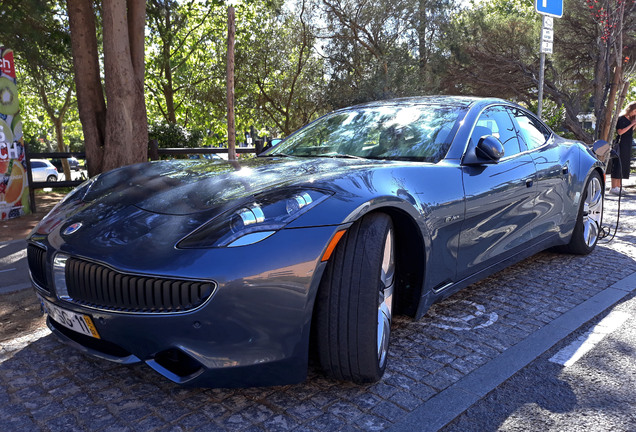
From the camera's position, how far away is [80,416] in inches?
86.2

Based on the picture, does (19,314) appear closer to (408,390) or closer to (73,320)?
(73,320)

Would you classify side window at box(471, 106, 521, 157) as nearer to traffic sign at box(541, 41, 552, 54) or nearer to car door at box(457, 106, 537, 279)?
car door at box(457, 106, 537, 279)

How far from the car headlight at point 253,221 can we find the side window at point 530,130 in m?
2.41

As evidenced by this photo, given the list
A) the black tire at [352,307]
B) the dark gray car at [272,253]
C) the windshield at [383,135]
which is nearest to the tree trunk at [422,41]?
the windshield at [383,135]

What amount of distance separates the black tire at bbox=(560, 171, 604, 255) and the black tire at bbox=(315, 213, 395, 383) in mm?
3203

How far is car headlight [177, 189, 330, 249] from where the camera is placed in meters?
2.08

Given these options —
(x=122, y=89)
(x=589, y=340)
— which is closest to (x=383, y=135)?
(x=589, y=340)

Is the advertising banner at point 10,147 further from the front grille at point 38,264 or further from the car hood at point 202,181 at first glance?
the front grille at point 38,264

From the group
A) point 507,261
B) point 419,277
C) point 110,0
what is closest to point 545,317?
point 507,261

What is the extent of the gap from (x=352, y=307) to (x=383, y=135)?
1.53 meters

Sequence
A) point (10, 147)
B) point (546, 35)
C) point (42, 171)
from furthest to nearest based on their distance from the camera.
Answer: point (42, 171)
point (10, 147)
point (546, 35)

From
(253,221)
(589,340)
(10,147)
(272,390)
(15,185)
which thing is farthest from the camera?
(15,185)

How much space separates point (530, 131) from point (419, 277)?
209cm

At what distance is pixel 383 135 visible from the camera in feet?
11.2
